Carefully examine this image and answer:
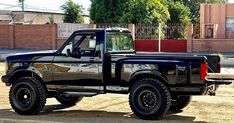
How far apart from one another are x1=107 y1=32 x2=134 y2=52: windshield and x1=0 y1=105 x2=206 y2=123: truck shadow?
4.80 ft

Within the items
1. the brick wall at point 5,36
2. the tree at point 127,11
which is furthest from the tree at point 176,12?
the brick wall at point 5,36

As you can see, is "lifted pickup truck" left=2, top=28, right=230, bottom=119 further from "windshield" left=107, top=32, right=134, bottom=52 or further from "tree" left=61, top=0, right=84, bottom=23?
"tree" left=61, top=0, right=84, bottom=23

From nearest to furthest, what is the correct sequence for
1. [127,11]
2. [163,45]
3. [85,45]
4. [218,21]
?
[85,45] → [163,45] → [127,11] → [218,21]

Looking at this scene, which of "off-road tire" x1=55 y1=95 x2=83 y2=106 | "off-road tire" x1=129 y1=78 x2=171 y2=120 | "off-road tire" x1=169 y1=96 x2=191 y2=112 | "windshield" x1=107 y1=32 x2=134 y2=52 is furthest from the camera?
"off-road tire" x1=55 y1=95 x2=83 y2=106

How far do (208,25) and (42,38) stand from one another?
51.4 ft

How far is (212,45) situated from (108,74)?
32088mm

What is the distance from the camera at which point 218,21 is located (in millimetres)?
49156

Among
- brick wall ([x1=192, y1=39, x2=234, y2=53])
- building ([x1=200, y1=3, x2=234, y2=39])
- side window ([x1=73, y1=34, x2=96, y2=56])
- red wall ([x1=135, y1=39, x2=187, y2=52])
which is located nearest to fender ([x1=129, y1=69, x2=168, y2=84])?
side window ([x1=73, y1=34, x2=96, y2=56])

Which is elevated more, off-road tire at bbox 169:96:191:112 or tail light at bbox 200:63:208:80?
tail light at bbox 200:63:208:80

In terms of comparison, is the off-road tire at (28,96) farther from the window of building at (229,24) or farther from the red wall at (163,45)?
the window of building at (229,24)

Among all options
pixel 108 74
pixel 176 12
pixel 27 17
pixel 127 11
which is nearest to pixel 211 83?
pixel 108 74

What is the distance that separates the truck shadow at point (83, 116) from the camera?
10625mm

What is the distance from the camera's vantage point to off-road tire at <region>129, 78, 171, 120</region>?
10212 millimetres

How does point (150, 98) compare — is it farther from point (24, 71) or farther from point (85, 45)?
point (24, 71)
